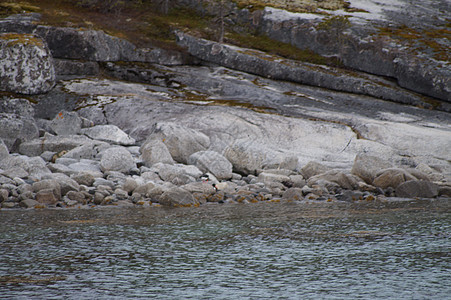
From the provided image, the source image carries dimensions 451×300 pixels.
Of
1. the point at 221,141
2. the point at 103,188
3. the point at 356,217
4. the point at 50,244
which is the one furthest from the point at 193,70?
the point at 50,244

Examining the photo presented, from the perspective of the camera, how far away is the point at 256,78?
58719 millimetres

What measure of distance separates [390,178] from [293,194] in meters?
6.69

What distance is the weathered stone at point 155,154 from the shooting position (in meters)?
33.8

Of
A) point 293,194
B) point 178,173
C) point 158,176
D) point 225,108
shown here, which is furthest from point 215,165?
point 225,108

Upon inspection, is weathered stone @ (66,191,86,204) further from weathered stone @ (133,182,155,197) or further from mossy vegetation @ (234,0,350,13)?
mossy vegetation @ (234,0,350,13)


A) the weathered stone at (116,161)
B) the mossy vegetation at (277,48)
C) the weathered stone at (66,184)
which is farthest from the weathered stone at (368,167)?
the mossy vegetation at (277,48)

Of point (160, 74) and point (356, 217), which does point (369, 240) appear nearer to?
point (356, 217)

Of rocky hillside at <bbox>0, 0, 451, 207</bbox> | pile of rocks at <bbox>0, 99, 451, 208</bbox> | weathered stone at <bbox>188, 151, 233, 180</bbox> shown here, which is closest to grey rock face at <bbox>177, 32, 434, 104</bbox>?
rocky hillside at <bbox>0, 0, 451, 207</bbox>

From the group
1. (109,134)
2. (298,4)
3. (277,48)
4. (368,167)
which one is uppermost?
(298,4)

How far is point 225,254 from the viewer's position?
49.6 ft

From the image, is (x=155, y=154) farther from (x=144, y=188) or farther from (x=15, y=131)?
(x=15, y=131)

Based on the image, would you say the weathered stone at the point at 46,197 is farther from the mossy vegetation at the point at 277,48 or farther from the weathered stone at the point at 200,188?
the mossy vegetation at the point at 277,48

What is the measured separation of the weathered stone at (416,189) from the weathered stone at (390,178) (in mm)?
1288

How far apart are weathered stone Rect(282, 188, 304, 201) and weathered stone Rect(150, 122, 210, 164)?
988cm
